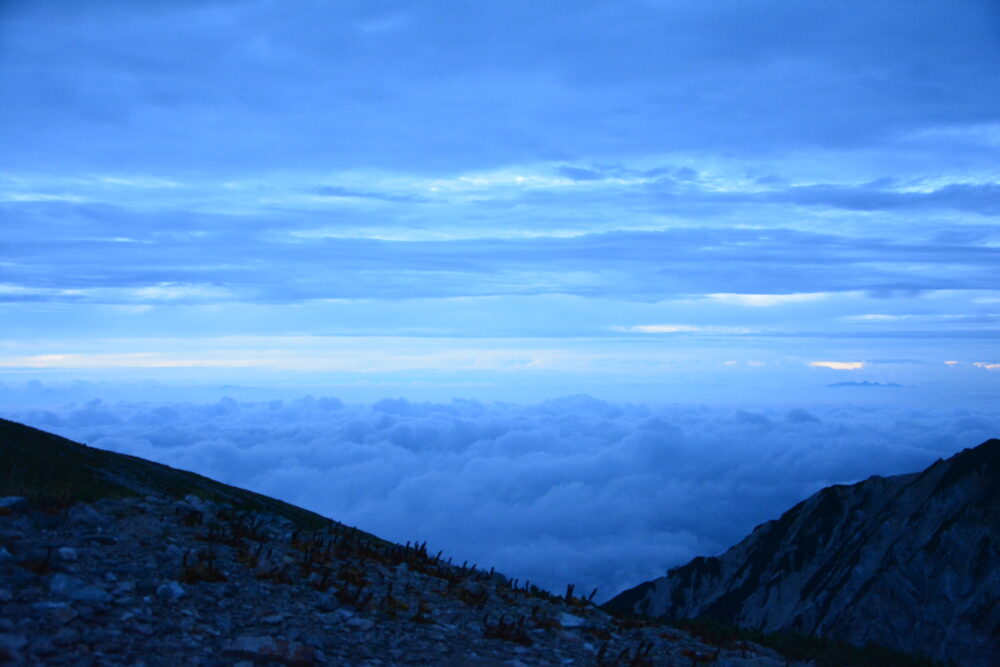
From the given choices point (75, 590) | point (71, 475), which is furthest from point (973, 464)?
point (75, 590)

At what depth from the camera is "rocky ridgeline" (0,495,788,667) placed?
880 cm

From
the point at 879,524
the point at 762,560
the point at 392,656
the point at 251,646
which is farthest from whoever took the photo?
the point at 762,560

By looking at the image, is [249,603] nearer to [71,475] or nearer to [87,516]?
[87,516]

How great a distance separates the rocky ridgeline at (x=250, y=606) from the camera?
8.80 metres

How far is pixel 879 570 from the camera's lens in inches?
2640

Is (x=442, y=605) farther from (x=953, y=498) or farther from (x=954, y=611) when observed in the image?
(x=953, y=498)

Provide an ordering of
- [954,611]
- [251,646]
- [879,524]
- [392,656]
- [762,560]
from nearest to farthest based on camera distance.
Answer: [251,646]
[392,656]
[954,611]
[879,524]
[762,560]

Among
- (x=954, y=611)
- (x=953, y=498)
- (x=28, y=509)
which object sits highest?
→ (x=953, y=498)

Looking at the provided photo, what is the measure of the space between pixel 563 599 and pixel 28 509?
10.0 m

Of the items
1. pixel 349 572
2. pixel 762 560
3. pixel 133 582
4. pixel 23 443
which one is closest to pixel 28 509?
pixel 133 582

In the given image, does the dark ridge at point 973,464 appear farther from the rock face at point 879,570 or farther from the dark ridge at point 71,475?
the dark ridge at point 71,475

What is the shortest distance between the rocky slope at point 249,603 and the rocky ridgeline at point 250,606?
0.03 meters

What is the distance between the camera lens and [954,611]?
59.4 m

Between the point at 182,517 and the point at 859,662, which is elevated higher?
the point at 182,517
